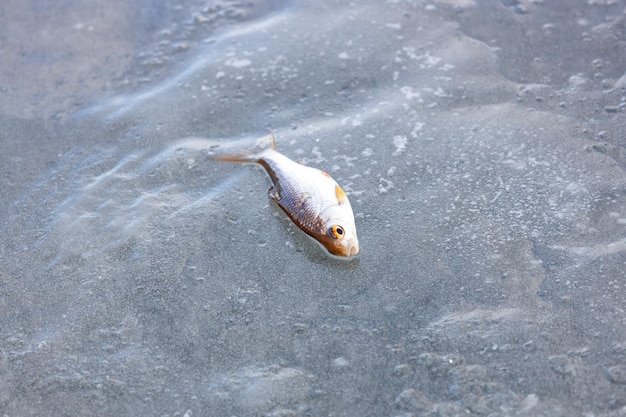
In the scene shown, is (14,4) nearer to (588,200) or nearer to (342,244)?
(342,244)

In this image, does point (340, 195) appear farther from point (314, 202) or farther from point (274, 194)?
point (274, 194)

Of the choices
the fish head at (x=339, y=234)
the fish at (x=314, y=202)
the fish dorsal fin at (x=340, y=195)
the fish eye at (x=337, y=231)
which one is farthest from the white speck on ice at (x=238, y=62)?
the fish eye at (x=337, y=231)

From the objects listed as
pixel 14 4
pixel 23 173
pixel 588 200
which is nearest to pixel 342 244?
pixel 588 200

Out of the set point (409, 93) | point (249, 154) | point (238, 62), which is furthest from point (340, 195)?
point (238, 62)

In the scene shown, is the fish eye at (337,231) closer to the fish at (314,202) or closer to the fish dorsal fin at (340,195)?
the fish at (314,202)

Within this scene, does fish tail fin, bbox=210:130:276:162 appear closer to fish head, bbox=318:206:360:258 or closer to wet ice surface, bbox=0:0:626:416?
wet ice surface, bbox=0:0:626:416

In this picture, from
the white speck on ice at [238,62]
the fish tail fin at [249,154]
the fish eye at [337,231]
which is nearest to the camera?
the fish eye at [337,231]

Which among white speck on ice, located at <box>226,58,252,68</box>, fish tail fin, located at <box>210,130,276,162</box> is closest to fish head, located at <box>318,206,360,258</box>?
fish tail fin, located at <box>210,130,276,162</box>
